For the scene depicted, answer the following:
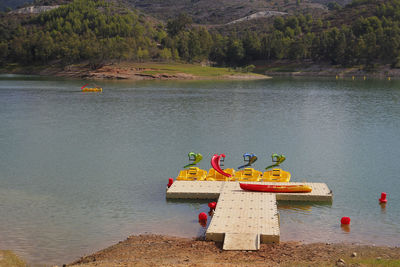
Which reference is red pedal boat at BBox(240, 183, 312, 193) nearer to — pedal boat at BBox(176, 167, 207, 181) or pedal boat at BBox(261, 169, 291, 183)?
pedal boat at BBox(261, 169, 291, 183)

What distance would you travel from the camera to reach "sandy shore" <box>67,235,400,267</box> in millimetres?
20734

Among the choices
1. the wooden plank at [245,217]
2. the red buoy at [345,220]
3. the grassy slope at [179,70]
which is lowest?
the red buoy at [345,220]

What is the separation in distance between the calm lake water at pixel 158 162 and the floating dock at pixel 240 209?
95 cm

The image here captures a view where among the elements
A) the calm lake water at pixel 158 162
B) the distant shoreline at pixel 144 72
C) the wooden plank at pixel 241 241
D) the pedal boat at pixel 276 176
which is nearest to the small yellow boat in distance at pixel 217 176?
the pedal boat at pixel 276 176

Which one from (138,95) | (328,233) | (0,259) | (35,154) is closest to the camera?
(0,259)

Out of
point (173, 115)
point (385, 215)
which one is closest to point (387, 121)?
point (173, 115)

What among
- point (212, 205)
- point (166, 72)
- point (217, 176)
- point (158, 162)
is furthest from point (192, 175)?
point (166, 72)

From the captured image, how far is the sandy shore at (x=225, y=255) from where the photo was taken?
20734 millimetres

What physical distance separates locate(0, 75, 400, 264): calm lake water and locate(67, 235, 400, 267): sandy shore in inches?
80.6

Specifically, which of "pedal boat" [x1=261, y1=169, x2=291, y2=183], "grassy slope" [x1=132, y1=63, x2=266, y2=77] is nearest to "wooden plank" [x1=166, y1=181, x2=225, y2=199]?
"pedal boat" [x1=261, y1=169, x2=291, y2=183]

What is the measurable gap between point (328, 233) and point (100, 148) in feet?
99.6

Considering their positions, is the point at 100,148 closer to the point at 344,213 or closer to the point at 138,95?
the point at 344,213

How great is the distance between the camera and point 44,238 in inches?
1071

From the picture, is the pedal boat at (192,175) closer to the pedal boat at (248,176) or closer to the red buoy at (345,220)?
the pedal boat at (248,176)
